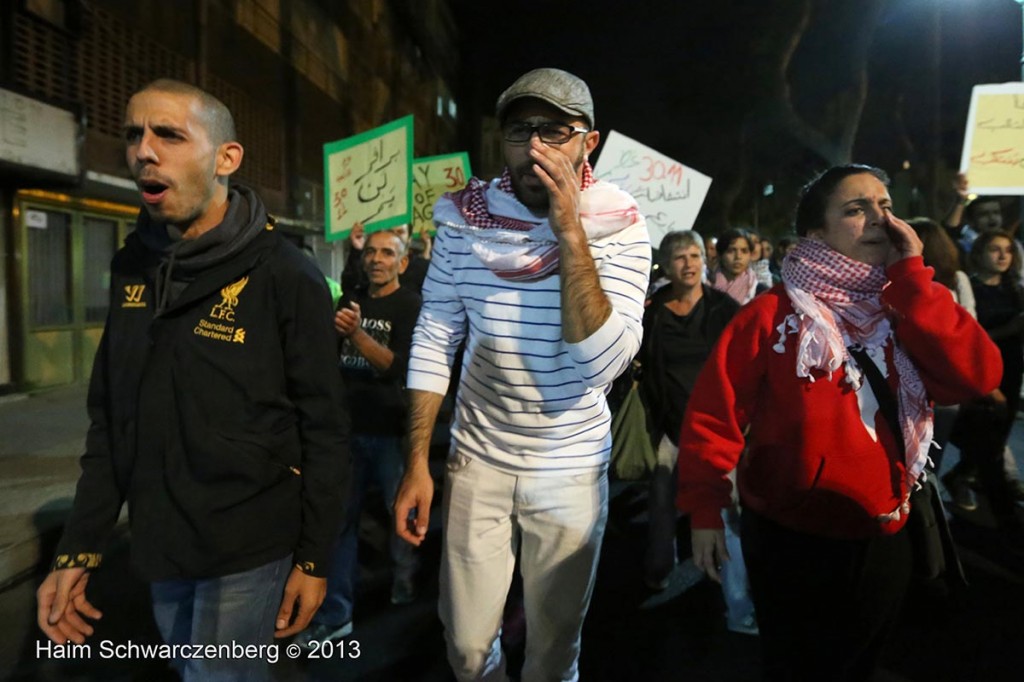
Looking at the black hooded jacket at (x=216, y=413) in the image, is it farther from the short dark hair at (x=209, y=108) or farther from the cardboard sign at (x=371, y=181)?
the cardboard sign at (x=371, y=181)

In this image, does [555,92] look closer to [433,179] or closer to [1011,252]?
[1011,252]

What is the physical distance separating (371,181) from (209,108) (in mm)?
3899

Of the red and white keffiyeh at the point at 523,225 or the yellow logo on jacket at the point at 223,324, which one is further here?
the red and white keffiyeh at the point at 523,225

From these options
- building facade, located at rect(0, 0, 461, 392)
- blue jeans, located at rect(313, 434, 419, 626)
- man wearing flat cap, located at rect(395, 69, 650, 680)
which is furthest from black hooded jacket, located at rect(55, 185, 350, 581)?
building facade, located at rect(0, 0, 461, 392)

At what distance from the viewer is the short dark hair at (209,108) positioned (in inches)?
74.5

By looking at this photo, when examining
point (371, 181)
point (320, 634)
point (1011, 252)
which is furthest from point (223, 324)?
point (1011, 252)

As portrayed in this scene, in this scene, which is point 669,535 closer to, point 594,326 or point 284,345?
A: point 594,326

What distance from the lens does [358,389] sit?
377 cm

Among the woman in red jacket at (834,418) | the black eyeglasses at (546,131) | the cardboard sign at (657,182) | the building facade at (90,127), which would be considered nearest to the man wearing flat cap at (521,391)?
the black eyeglasses at (546,131)

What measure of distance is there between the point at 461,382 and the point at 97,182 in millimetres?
9240

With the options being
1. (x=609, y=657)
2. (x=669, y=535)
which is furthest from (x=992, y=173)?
(x=609, y=657)

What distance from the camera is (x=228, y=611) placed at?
6.04ft

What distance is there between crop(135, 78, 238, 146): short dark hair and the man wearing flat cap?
2.18 ft

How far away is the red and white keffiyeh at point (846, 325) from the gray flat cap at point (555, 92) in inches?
31.6
